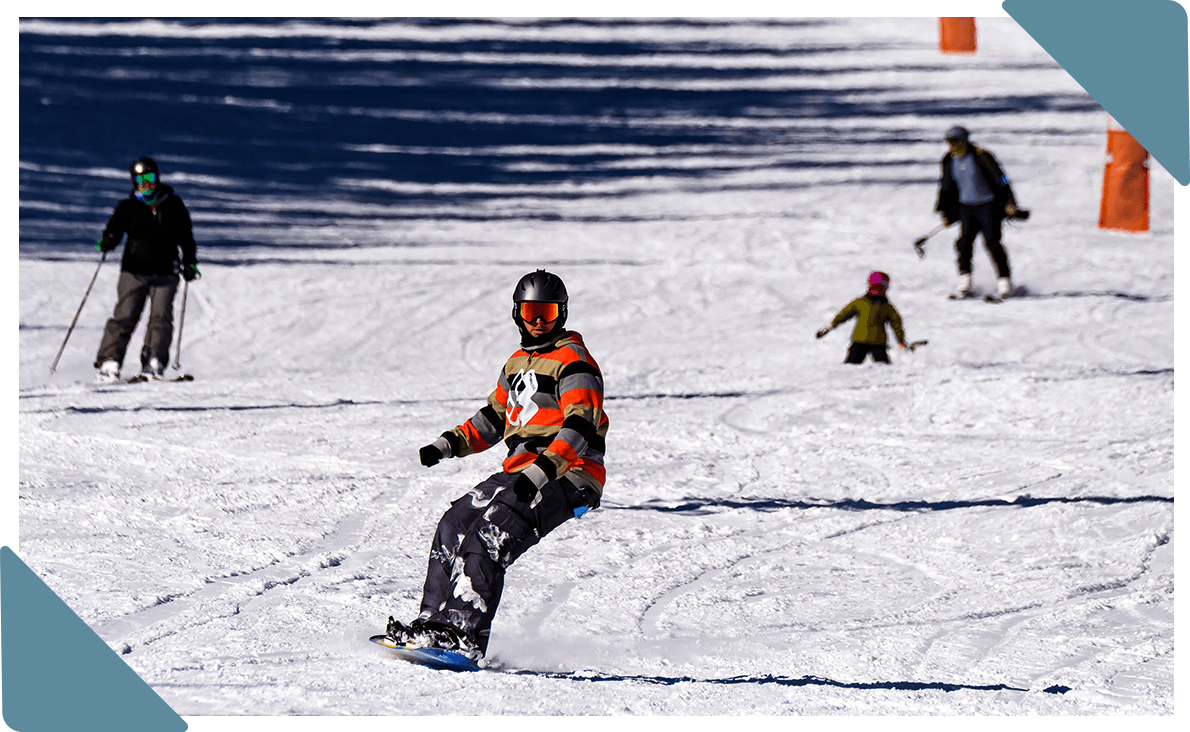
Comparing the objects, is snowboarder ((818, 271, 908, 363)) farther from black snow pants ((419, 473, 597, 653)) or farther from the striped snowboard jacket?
black snow pants ((419, 473, 597, 653))

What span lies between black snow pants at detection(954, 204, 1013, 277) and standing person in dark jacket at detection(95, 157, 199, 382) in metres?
6.55

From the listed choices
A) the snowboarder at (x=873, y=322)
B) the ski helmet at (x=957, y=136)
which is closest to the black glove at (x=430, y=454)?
the snowboarder at (x=873, y=322)

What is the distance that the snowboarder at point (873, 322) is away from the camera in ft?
29.8

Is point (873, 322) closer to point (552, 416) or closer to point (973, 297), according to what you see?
point (973, 297)

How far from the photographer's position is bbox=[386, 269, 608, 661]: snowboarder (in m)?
3.98

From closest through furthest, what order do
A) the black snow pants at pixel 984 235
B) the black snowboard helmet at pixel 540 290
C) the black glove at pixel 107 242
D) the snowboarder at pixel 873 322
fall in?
the black snowboard helmet at pixel 540 290, the black glove at pixel 107 242, the snowboarder at pixel 873 322, the black snow pants at pixel 984 235

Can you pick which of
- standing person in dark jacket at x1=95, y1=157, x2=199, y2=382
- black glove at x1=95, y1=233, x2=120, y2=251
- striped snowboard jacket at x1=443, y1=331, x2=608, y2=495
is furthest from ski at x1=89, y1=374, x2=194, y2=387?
striped snowboard jacket at x1=443, y1=331, x2=608, y2=495

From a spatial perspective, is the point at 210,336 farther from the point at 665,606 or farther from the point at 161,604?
the point at 665,606

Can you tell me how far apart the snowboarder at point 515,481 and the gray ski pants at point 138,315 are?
4.90m

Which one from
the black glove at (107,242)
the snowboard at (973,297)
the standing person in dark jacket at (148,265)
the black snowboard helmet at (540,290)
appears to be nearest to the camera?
the black snowboard helmet at (540,290)

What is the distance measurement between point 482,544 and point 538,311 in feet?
2.55

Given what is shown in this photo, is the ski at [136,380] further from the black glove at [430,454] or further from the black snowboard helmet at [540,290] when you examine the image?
the black snowboard helmet at [540,290]

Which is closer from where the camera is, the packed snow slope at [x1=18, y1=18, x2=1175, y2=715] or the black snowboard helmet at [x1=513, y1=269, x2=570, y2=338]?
the black snowboard helmet at [x1=513, y1=269, x2=570, y2=338]

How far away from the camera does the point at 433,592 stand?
4.07 meters
